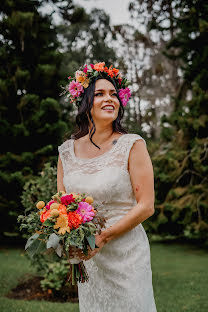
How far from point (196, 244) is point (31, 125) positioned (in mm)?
6888

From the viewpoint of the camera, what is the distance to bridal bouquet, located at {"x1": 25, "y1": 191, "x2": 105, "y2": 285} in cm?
188

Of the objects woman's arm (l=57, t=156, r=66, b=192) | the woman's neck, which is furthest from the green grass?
the woman's neck

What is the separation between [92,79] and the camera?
2.70 m

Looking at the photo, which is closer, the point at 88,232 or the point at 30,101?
the point at 88,232

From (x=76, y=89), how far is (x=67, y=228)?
1.30 m

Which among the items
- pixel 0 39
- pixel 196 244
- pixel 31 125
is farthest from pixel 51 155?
pixel 196 244

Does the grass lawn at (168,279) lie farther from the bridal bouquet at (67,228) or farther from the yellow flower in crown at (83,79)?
the yellow flower in crown at (83,79)

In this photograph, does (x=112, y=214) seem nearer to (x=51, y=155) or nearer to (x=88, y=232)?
(x=88, y=232)

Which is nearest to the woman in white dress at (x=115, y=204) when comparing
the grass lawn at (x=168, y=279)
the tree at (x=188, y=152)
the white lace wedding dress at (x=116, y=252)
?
the white lace wedding dress at (x=116, y=252)

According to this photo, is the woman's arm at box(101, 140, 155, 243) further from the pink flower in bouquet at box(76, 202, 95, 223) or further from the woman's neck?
the woman's neck

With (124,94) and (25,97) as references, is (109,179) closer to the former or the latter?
(124,94)

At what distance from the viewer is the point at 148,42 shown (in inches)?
805

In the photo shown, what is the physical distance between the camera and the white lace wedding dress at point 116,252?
221cm

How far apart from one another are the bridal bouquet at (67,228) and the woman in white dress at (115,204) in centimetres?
11
